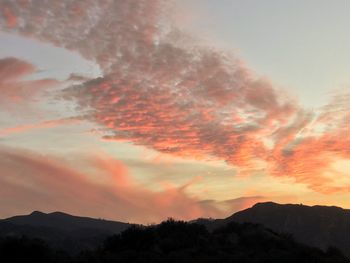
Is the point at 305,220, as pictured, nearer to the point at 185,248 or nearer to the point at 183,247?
the point at 183,247

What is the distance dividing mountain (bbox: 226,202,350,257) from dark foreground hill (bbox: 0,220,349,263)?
240 ft

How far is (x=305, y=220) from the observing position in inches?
5404

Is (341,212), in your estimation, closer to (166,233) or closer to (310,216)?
(310,216)

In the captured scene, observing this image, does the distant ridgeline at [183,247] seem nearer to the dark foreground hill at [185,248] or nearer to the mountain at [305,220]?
the dark foreground hill at [185,248]

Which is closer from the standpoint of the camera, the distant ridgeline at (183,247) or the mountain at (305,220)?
the distant ridgeline at (183,247)

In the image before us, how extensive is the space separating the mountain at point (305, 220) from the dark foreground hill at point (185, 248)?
73.2m

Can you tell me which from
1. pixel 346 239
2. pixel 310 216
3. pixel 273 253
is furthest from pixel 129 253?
pixel 310 216

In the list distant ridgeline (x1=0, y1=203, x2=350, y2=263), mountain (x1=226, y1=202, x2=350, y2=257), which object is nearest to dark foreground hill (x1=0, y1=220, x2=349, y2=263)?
distant ridgeline (x1=0, y1=203, x2=350, y2=263)

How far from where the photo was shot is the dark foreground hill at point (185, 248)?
40500mm

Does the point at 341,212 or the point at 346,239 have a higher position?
the point at 341,212

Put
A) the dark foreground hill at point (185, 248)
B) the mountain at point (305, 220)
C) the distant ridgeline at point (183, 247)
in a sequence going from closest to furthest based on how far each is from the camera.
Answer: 1. the dark foreground hill at point (185, 248)
2. the distant ridgeline at point (183, 247)
3. the mountain at point (305, 220)

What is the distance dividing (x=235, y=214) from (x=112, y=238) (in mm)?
103530

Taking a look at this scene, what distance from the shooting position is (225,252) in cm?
4319

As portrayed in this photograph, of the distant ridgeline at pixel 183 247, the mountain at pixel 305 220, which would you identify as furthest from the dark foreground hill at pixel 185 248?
the mountain at pixel 305 220
